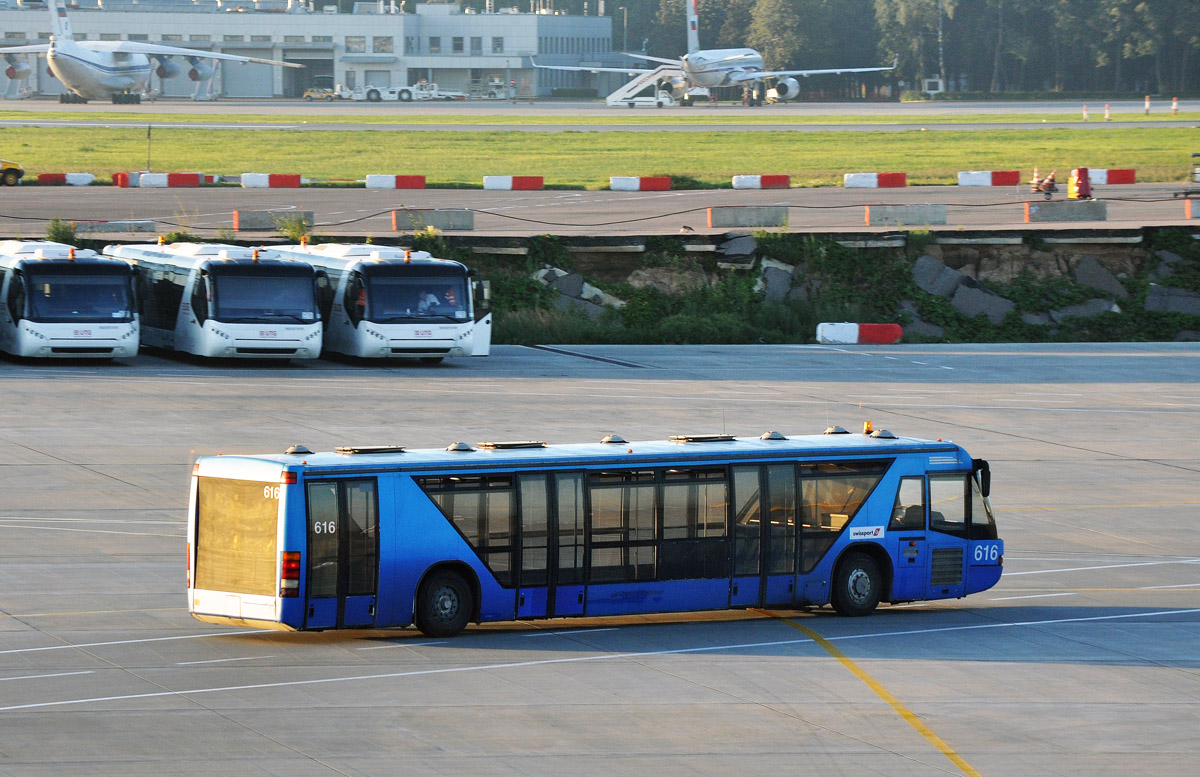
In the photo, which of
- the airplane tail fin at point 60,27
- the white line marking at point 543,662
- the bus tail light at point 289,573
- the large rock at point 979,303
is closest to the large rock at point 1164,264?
the large rock at point 979,303

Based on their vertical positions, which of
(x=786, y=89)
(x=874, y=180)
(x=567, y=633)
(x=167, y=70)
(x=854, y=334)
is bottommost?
(x=567, y=633)

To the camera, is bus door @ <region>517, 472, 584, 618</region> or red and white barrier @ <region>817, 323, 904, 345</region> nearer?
bus door @ <region>517, 472, 584, 618</region>

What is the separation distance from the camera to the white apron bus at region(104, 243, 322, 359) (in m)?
41.6

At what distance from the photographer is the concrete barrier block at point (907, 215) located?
58.0 meters

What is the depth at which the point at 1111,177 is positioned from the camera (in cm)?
7906

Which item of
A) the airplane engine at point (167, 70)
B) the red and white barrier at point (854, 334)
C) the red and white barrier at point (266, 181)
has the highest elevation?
the airplane engine at point (167, 70)

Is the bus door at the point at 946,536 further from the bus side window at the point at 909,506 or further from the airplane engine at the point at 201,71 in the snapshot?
the airplane engine at the point at 201,71

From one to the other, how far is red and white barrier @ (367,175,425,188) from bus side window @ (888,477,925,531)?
56.5m

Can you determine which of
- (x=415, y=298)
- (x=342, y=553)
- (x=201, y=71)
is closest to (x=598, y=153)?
(x=415, y=298)

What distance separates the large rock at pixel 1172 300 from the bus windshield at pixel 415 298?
2748 cm

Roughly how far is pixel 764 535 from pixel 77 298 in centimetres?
2692

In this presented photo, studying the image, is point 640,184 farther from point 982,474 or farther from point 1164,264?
point 982,474

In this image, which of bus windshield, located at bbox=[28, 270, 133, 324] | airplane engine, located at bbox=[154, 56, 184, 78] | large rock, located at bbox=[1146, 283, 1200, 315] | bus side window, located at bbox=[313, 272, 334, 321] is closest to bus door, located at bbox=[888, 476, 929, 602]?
bus side window, located at bbox=[313, 272, 334, 321]

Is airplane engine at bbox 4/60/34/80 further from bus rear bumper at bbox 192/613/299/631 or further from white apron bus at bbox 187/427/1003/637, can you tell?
bus rear bumper at bbox 192/613/299/631
